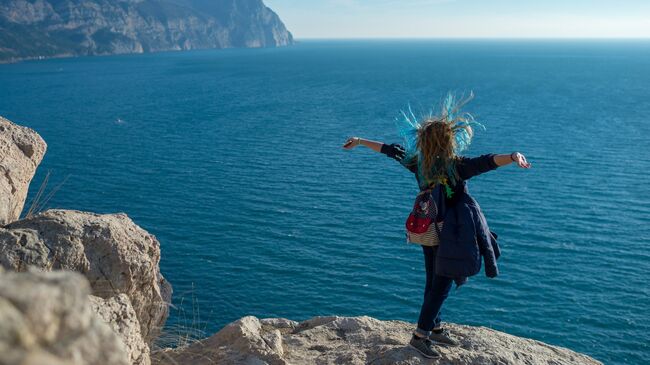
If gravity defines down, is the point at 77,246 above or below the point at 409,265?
above

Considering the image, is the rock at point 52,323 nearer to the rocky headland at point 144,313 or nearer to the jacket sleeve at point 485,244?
the rocky headland at point 144,313

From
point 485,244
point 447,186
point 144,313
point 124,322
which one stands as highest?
point 447,186

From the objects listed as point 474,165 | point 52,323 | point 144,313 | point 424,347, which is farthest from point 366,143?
point 52,323

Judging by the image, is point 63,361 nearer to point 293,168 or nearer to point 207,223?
point 207,223

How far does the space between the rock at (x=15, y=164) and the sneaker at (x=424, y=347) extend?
16.6 feet

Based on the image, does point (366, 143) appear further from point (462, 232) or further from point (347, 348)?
point (347, 348)

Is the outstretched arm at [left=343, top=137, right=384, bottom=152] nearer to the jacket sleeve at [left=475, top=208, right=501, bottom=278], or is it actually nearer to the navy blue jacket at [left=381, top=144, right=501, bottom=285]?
the navy blue jacket at [left=381, top=144, right=501, bottom=285]

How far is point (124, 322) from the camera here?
521cm

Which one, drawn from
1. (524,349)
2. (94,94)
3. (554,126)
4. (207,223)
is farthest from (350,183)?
(94,94)

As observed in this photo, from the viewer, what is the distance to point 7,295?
2.03 meters

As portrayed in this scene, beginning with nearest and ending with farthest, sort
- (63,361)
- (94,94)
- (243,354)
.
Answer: (63,361), (243,354), (94,94)

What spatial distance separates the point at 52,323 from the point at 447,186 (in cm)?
488

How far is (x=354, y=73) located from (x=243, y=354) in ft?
526

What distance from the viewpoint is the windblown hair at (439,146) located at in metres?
6.36
